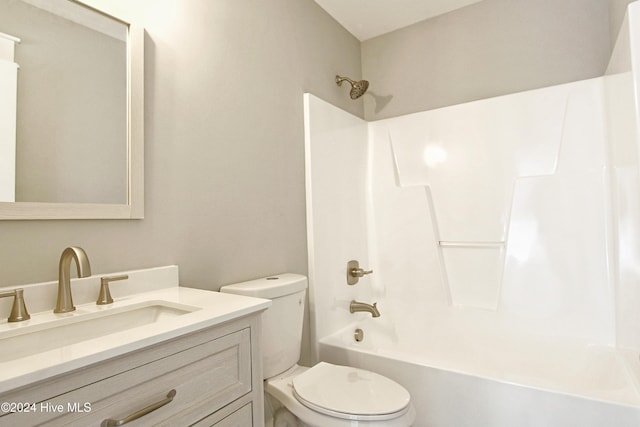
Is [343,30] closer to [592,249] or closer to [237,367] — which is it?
[592,249]

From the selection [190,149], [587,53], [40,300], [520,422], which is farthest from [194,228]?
[587,53]

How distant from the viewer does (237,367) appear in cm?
100

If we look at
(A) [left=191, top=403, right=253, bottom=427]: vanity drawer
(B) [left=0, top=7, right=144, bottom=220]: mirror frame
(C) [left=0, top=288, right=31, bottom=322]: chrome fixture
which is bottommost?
(A) [left=191, top=403, right=253, bottom=427]: vanity drawer

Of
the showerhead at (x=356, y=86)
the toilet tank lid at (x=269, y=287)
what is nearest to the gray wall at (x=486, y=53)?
the showerhead at (x=356, y=86)

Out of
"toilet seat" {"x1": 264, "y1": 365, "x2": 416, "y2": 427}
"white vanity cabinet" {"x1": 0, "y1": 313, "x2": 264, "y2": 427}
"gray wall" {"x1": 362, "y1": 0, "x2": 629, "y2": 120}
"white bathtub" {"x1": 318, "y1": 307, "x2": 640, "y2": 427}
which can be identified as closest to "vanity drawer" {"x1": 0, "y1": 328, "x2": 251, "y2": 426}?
"white vanity cabinet" {"x1": 0, "y1": 313, "x2": 264, "y2": 427}

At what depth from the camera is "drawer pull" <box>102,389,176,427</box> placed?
0.71 meters

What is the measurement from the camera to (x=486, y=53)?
2330 millimetres

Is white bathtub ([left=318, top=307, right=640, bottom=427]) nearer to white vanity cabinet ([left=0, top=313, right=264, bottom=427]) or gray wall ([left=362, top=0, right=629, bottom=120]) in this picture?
white vanity cabinet ([left=0, top=313, right=264, bottom=427])

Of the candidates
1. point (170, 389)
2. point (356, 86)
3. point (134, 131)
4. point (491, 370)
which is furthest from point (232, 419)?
point (356, 86)

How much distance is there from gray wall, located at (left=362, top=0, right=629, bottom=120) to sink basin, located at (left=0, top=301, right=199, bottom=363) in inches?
85.9

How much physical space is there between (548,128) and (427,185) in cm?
77

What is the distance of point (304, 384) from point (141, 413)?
78 centimetres

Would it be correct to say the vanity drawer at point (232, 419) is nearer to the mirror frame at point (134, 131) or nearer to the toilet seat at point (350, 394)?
the toilet seat at point (350, 394)

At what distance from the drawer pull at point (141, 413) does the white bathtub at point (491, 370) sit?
117 cm
